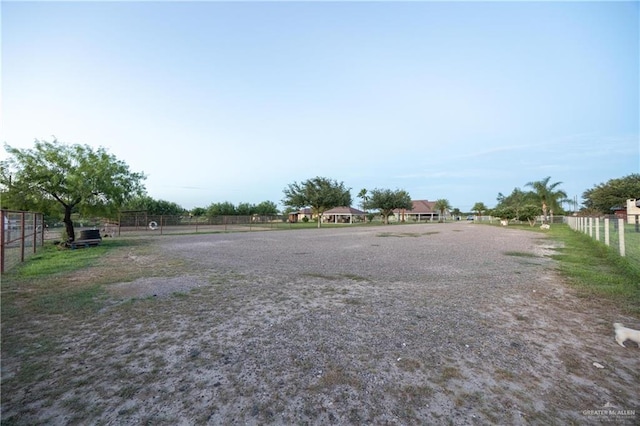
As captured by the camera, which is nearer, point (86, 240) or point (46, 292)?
point (46, 292)

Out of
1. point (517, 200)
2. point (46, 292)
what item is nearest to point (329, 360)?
point (46, 292)

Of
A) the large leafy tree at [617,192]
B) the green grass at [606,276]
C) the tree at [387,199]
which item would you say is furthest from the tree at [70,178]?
the large leafy tree at [617,192]

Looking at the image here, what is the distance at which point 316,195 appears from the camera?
4012 cm

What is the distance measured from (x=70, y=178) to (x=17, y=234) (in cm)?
394

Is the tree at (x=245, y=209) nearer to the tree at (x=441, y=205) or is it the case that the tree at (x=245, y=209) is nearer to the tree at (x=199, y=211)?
the tree at (x=199, y=211)

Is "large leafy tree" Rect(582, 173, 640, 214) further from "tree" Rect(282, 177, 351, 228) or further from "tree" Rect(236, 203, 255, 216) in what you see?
"tree" Rect(236, 203, 255, 216)

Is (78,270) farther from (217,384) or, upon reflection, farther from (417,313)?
(417,313)

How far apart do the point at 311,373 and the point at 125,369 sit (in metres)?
1.87

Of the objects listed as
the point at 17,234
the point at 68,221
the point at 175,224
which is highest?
the point at 68,221

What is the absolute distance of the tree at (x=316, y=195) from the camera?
133ft

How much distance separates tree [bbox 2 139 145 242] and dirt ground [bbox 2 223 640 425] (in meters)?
10.1

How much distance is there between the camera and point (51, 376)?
8.98 feet

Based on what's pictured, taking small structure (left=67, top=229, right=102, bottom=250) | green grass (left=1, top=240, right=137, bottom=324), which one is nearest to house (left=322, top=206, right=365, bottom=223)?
small structure (left=67, top=229, right=102, bottom=250)

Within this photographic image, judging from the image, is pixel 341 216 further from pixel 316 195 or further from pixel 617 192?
pixel 617 192
